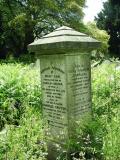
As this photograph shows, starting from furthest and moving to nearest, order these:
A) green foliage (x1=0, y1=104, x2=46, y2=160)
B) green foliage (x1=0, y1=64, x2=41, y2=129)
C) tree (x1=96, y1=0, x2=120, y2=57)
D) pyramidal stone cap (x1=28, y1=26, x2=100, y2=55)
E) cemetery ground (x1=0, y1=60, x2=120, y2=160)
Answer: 1. tree (x1=96, y1=0, x2=120, y2=57)
2. green foliage (x1=0, y1=64, x2=41, y2=129)
3. pyramidal stone cap (x1=28, y1=26, x2=100, y2=55)
4. cemetery ground (x1=0, y1=60, x2=120, y2=160)
5. green foliage (x1=0, y1=104, x2=46, y2=160)

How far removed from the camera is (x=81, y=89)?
17.2ft

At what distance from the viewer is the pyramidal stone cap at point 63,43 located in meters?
4.80

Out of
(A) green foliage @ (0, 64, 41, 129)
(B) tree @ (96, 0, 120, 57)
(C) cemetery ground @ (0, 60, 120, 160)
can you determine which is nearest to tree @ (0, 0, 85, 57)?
(B) tree @ (96, 0, 120, 57)

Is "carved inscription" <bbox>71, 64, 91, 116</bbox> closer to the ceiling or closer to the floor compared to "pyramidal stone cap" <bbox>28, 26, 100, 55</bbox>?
closer to the floor

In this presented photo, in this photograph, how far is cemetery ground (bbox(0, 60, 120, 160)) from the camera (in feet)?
13.7

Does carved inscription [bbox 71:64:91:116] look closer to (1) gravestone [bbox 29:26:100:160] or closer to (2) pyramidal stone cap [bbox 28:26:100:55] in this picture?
(1) gravestone [bbox 29:26:100:160]

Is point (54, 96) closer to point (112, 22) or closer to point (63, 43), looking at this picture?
point (63, 43)

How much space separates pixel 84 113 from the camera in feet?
17.5

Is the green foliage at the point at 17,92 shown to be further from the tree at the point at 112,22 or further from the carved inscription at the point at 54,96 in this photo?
the tree at the point at 112,22

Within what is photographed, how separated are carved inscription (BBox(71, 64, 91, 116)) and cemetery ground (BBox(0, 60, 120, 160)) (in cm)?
26

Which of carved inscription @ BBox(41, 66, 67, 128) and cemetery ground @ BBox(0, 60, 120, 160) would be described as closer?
cemetery ground @ BBox(0, 60, 120, 160)

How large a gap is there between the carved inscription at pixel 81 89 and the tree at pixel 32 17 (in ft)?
67.1

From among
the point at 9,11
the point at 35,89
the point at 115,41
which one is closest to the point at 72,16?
the point at 9,11

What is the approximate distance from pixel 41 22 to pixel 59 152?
24087mm
